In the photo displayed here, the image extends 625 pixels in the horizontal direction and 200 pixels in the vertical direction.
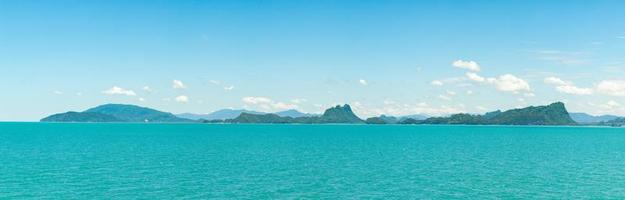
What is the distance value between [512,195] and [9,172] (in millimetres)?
82488

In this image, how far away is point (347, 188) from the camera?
78.0 meters

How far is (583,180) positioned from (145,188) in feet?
230

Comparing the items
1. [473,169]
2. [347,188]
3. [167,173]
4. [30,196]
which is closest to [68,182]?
[30,196]

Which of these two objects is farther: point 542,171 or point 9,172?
point 542,171

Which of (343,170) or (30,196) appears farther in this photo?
(343,170)

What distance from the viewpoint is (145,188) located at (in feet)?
249

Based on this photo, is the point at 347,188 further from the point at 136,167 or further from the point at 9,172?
the point at 9,172

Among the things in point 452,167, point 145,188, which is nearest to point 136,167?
point 145,188

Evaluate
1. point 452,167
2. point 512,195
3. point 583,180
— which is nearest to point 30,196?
point 512,195

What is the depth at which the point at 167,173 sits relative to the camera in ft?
305

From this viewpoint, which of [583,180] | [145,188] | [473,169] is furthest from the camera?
[473,169]

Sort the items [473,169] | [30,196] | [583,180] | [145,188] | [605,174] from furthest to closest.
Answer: [473,169] → [605,174] → [583,180] → [145,188] → [30,196]

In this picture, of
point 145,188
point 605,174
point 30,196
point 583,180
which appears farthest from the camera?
point 605,174

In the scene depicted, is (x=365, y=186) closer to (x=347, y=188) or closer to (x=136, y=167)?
(x=347, y=188)
